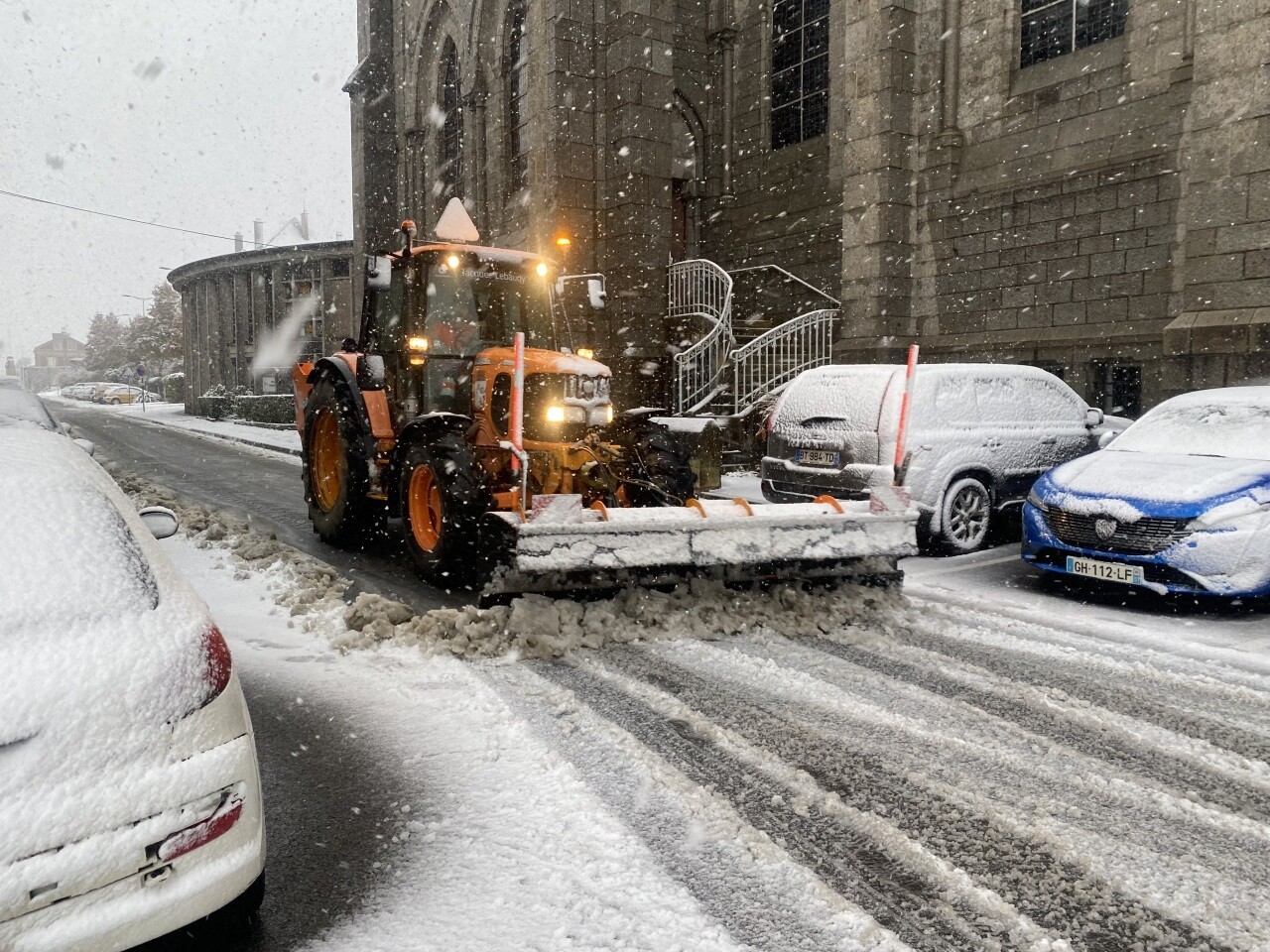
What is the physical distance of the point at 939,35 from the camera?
15070mm

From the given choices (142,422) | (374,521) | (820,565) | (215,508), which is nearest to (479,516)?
(820,565)

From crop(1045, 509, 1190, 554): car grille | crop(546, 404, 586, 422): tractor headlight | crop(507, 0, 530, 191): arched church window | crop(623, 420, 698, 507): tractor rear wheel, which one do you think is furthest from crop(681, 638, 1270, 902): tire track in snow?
crop(507, 0, 530, 191): arched church window

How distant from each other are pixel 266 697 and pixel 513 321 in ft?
12.5

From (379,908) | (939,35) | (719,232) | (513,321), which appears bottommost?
(379,908)

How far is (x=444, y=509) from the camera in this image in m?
6.12

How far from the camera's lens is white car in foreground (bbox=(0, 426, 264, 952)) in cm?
192

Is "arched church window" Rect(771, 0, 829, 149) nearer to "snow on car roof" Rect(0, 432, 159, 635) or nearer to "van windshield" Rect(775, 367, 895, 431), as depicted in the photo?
"van windshield" Rect(775, 367, 895, 431)

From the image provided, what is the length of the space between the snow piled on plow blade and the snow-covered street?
29 centimetres

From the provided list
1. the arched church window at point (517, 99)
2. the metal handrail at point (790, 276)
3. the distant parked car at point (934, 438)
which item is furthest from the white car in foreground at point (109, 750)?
the arched church window at point (517, 99)

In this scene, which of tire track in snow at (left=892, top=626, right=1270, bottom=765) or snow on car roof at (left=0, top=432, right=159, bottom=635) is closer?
snow on car roof at (left=0, top=432, right=159, bottom=635)

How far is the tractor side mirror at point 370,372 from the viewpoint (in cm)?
736

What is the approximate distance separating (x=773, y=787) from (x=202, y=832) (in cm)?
204

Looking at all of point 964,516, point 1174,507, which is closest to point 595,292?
point 964,516

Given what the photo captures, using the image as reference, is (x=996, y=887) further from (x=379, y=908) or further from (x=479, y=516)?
(x=479, y=516)
